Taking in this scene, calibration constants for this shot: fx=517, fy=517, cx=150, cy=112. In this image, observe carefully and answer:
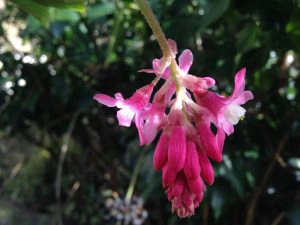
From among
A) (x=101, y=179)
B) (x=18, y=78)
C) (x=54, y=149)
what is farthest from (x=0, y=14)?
(x=101, y=179)

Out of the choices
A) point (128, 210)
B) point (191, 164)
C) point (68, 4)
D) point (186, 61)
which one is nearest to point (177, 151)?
point (191, 164)

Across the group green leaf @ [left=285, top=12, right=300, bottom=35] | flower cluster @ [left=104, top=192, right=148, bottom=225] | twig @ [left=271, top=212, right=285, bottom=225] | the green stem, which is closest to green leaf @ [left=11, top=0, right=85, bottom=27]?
the green stem

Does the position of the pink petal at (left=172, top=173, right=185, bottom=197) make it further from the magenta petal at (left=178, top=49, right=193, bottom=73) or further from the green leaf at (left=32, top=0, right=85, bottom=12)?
the green leaf at (left=32, top=0, right=85, bottom=12)

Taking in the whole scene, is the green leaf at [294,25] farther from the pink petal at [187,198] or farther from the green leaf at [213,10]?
the pink petal at [187,198]

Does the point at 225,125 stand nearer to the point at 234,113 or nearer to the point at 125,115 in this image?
the point at 234,113

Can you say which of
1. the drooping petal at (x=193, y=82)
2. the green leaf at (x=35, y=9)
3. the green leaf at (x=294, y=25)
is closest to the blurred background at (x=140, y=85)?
the green leaf at (x=294, y=25)
